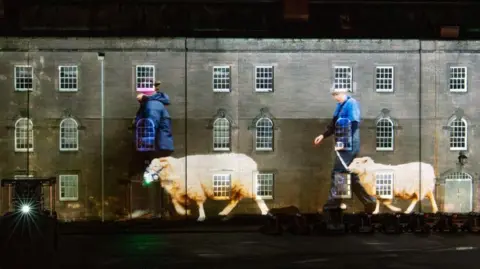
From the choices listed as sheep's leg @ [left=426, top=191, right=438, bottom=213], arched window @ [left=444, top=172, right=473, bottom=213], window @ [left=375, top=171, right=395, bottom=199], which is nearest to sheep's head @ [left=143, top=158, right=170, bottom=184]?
window @ [left=375, top=171, right=395, bottom=199]

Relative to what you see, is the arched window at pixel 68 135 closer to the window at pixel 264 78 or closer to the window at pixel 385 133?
the window at pixel 264 78

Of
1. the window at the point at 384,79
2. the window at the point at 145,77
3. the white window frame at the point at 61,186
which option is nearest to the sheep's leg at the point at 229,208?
the window at the point at 145,77

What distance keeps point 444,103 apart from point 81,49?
1959 cm

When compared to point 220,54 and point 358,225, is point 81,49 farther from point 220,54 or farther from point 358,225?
point 358,225


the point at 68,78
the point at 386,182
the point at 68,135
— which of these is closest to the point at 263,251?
the point at 386,182

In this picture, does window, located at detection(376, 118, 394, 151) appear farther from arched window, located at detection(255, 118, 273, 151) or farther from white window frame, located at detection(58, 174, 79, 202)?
white window frame, located at detection(58, 174, 79, 202)

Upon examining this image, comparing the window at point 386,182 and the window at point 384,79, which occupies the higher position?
the window at point 384,79

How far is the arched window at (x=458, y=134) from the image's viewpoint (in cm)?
3975

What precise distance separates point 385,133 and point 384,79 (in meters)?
2.91

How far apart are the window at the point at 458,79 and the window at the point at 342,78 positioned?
18.3ft

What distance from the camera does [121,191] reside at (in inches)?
1517

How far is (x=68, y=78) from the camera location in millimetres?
38594

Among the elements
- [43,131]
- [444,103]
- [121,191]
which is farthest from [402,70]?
[43,131]

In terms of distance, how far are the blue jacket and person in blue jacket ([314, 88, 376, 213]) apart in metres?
7.86
